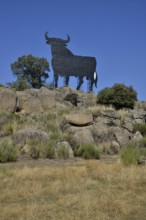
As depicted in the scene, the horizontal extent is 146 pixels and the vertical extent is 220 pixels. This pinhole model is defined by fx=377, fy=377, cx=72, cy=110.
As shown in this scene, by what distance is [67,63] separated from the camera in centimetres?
3844

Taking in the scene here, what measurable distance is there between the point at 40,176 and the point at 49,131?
12.3m

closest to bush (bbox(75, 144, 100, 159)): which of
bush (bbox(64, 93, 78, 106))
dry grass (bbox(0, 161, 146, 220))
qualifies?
dry grass (bbox(0, 161, 146, 220))

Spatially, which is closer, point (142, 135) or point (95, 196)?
point (95, 196)

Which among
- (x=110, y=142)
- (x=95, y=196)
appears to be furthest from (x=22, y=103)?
(x=95, y=196)

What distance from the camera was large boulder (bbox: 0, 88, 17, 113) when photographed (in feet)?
91.7

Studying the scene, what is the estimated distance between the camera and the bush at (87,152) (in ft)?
62.0

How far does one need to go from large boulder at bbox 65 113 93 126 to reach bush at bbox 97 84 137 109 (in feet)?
26.3

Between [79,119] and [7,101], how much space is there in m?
6.25

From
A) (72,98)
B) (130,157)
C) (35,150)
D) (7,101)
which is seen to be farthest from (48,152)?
(72,98)

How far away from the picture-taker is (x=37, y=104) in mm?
30031

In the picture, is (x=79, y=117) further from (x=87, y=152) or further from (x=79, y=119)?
(x=87, y=152)

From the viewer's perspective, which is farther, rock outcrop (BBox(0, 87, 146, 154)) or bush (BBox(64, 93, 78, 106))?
bush (BBox(64, 93, 78, 106))

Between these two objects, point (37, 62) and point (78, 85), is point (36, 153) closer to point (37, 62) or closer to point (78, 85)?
point (78, 85)

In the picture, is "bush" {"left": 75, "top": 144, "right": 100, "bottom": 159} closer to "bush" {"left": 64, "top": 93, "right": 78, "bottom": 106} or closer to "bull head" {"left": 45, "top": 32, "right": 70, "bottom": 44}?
"bush" {"left": 64, "top": 93, "right": 78, "bottom": 106}
